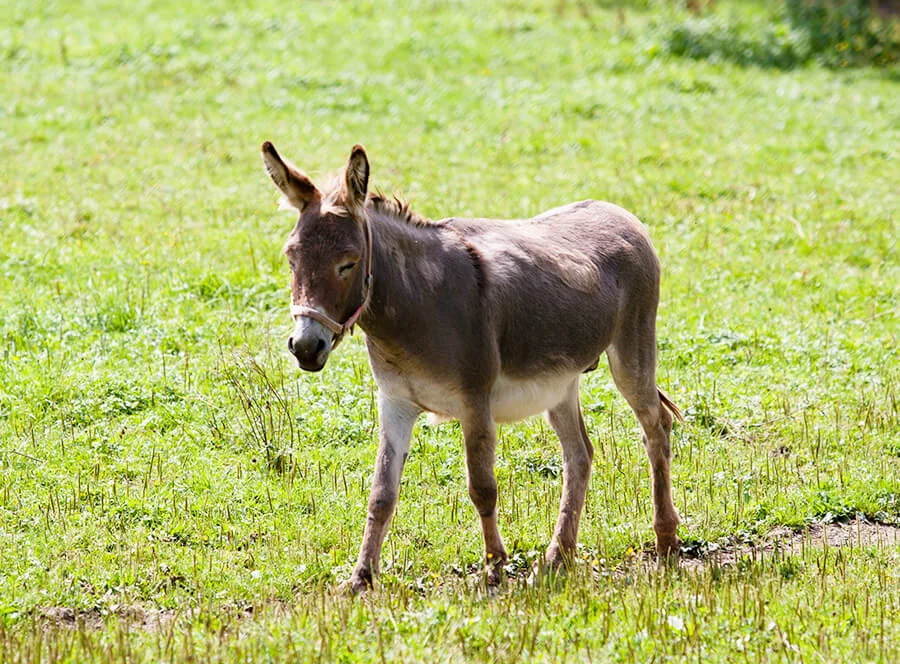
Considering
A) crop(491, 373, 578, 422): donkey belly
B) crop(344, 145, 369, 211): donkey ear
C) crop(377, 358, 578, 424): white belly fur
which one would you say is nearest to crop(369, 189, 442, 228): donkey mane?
crop(344, 145, 369, 211): donkey ear

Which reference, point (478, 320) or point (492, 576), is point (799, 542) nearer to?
point (492, 576)

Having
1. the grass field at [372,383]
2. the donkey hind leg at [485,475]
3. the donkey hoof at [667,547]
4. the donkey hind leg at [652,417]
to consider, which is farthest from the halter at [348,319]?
the donkey hoof at [667,547]

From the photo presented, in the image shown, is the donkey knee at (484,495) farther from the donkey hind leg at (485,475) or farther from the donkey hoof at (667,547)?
the donkey hoof at (667,547)

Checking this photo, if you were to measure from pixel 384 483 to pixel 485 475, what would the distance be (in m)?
0.52

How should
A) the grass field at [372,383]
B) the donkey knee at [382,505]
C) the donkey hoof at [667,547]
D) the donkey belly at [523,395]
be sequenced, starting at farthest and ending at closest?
the donkey hoof at [667,547]
the donkey belly at [523,395]
the donkey knee at [382,505]
the grass field at [372,383]

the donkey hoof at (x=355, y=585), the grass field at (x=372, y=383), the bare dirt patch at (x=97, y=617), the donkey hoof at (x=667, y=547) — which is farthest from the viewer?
the donkey hoof at (x=667, y=547)

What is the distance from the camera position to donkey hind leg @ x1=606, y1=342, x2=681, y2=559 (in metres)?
6.84

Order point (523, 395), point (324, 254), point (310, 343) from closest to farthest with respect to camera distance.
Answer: point (310, 343) < point (324, 254) < point (523, 395)

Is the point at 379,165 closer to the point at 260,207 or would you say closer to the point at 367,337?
the point at 260,207

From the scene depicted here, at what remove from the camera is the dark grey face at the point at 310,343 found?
519 centimetres

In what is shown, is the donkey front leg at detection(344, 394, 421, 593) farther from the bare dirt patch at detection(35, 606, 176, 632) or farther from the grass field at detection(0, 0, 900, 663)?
the bare dirt patch at detection(35, 606, 176, 632)

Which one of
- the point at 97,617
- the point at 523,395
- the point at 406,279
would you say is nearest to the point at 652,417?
the point at 523,395

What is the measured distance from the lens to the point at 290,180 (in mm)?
5539

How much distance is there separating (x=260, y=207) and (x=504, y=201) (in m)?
2.68
